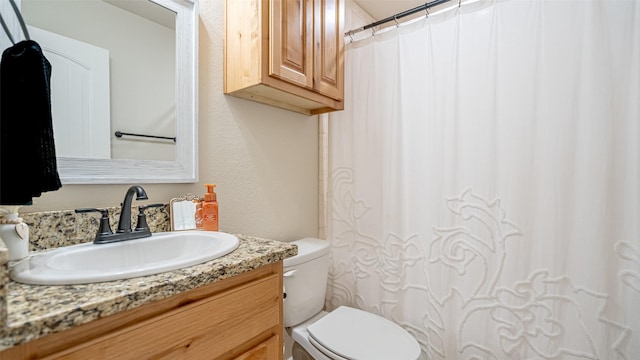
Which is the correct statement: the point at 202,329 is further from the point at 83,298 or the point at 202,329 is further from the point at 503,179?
the point at 503,179

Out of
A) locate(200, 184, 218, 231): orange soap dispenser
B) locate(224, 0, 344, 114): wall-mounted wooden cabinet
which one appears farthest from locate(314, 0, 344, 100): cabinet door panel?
locate(200, 184, 218, 231): orange soap dispenser

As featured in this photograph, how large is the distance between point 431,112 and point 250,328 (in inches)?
46.9

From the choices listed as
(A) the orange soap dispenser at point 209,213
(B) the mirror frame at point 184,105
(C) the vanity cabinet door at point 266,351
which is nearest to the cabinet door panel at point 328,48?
(B) the mirror frame at point 184,105

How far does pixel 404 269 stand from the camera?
4.81 ft

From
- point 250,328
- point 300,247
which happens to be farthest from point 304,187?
point 250,328

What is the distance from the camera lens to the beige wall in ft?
3.42

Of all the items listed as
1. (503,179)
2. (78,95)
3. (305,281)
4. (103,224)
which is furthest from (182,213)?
(503,179)

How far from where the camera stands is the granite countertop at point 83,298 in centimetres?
40

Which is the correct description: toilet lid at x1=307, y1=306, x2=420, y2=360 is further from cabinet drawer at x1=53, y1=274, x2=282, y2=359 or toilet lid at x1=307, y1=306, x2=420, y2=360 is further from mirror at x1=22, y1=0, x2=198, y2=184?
mirror at x1=22, y1=0, x2=198, y2=184

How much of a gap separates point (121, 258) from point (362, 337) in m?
0.94

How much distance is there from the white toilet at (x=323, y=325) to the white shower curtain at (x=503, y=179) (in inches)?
11.1

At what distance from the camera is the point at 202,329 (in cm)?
62

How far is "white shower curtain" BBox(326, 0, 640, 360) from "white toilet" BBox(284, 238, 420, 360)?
282mm

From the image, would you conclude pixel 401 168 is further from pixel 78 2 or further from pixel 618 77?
pixel 78 2
